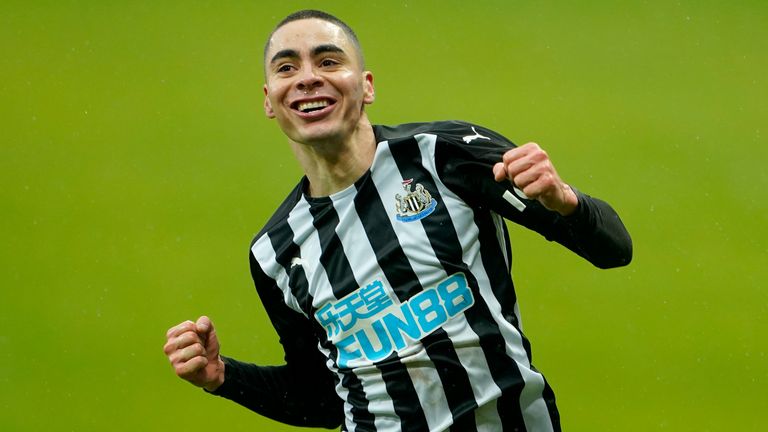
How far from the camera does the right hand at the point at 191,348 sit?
1.68m

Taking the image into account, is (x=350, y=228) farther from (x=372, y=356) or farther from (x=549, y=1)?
(x=549, y=1)

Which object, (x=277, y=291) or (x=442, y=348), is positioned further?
(x=277, y=291)

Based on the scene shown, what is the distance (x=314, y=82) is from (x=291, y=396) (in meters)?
0.55

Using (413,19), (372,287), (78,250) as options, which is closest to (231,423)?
(78,250)

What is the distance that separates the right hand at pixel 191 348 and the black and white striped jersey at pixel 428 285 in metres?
0.16

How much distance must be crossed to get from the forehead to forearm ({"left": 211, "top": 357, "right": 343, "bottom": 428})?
1.76 ft

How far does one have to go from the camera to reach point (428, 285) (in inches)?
63.1

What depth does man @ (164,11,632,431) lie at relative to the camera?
159cm

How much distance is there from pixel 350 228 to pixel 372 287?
0.38ft

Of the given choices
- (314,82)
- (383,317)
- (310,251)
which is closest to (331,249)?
(310,251)

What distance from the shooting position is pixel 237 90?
10.5 feet

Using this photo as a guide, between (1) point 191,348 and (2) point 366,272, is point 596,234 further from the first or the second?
(1) point 191,348

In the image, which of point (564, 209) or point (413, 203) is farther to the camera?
point (413, 203)

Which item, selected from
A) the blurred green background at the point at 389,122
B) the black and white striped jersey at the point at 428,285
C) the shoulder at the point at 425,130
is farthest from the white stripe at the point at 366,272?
the blurred green background at the point at 389,122
